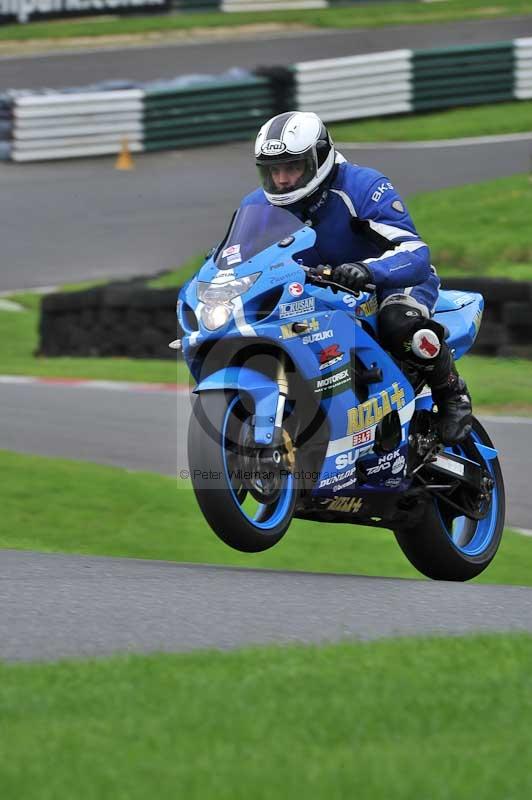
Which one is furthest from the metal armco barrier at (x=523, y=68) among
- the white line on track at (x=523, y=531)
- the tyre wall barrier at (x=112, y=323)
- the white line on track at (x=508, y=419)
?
the white line on track at (x=523, y=531)

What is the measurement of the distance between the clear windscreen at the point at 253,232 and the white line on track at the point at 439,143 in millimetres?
16831

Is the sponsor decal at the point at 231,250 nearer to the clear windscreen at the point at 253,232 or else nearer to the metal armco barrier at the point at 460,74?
the clear windscreen at the point at 253,232

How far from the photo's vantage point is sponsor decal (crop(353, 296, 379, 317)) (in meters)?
6.18

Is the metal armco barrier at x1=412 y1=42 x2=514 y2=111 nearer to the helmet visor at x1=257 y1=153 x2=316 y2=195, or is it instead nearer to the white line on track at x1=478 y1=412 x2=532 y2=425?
the white line on track at x1=478 y1=412 x2=532 y2=425

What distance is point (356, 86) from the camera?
944 inches

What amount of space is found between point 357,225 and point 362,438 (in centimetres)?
85

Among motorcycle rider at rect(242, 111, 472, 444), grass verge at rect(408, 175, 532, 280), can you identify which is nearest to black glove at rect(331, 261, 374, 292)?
motorcycle rider at rect(242, 111, 472, 444)

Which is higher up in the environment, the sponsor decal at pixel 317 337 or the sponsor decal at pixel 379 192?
the sponsor decal at pixel 379 192

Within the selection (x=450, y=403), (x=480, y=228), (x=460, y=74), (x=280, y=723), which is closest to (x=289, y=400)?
(x=450, y=403)

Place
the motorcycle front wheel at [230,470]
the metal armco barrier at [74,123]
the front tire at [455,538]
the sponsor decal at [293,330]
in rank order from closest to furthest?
the motorcycle front wheel at [230,470], the sponsor decal at [293,330], the front tire at [455,538], the metal armco barrier at [74,123]

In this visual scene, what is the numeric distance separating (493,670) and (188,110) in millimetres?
19369

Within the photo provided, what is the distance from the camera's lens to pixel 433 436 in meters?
6.63

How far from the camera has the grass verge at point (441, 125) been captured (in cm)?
2341

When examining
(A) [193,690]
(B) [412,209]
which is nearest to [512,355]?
(B) [412,209]
